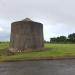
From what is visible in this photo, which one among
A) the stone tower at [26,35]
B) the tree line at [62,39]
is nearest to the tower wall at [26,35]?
the stone tower at [26,35]

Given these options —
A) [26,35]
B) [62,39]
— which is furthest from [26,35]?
[62,39]

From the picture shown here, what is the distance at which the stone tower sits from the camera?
27859 mm

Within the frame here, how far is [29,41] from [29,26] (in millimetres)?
2016

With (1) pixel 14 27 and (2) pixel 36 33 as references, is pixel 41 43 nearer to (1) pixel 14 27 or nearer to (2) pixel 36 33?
(2) pixel 36 33

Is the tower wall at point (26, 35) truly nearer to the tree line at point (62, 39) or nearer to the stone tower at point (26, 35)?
the stone tower at point (26, 35)

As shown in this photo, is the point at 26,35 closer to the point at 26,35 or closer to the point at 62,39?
the point at 26,35

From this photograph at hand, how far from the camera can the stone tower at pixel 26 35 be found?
27.9 m

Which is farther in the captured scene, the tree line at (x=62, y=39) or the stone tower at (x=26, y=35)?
the tree line at (x=62, y=39)

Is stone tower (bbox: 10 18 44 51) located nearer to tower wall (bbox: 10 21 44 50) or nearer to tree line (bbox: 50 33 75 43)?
tower wall (bbox: 10 21 44 50)

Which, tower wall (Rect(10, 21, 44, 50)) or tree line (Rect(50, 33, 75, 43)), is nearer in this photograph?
tower wall (Rect(10, 21, 44, 50))

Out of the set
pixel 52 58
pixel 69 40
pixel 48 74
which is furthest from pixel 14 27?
pixel 69 40

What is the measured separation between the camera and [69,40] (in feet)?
241

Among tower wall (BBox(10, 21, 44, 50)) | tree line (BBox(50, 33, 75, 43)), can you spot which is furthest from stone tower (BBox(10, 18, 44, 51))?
tree line (BBox(50, 33, 75, 43))

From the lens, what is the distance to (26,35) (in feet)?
91.4
